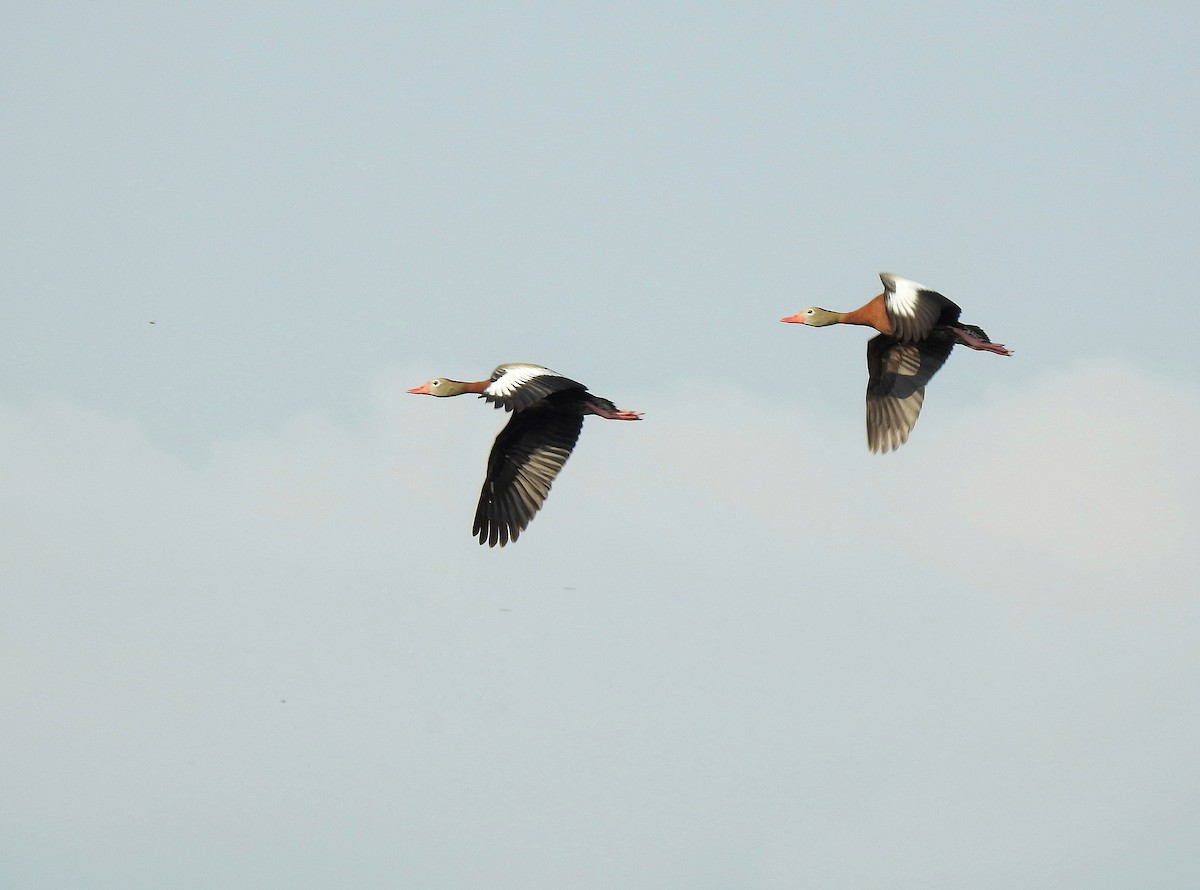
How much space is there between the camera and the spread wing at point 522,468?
27547 mm

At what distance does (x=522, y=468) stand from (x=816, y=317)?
442 centimetres

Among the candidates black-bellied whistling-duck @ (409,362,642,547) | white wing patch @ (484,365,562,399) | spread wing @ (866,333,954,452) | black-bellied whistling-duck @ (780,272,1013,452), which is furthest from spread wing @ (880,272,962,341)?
white wing patch @ (484,365,562,399)

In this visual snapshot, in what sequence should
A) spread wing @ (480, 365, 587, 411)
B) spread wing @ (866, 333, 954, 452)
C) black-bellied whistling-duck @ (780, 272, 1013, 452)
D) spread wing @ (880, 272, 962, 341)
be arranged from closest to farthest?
spread wing @ (480, 365, 587, 411) < spread wing @ (880, 272, 962, 341) < black-bellied whistling-duck @ (780, 272, 1013, 452) < spread wing @ (866, 333, 954, 452)

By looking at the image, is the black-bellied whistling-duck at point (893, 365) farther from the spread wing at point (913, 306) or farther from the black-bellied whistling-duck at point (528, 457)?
the black-bellied whistling-duck at point (528, 457)

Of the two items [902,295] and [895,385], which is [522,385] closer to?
[902,295]

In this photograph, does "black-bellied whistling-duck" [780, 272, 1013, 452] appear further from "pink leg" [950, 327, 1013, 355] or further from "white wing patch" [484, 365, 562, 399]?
"white wing patch" [484, 365, 562, 399]

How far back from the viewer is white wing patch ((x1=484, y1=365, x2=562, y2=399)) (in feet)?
81.1

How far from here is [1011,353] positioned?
86.9ft

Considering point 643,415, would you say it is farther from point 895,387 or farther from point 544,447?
point 895,387

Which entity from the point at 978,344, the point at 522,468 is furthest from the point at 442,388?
the point at 978,344

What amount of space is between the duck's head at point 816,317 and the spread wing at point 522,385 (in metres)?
3.80

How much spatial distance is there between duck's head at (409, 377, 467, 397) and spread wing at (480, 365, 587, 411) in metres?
2.72

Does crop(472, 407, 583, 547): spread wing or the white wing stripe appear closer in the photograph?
the white wing stripe

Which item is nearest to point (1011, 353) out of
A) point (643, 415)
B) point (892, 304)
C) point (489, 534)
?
point (892, 304)
